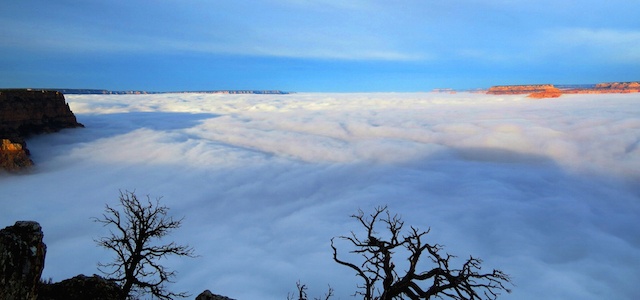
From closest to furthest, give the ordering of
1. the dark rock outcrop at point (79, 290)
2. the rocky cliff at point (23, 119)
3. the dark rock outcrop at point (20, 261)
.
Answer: the dark rock outcrop at point (20, 261), the dark rock outcrop at point (79, 290), the rocky cliff at point (23, 119)

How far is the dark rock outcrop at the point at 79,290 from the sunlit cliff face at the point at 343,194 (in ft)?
60.9

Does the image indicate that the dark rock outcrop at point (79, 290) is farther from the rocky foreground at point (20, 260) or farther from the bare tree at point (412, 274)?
the bare tree at point (412, 274)

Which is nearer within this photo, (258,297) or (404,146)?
(258,297)

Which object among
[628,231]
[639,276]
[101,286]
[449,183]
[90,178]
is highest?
[449,183]

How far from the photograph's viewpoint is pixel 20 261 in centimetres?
578

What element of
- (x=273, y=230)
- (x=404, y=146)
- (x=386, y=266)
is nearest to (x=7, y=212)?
(x=273, y=230)

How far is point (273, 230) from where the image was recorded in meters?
39.1

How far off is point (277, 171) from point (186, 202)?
791 inches

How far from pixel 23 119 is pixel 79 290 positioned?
67866mm

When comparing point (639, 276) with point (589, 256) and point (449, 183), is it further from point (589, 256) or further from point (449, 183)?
point (449, 183)

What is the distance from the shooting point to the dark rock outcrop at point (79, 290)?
25.7ft

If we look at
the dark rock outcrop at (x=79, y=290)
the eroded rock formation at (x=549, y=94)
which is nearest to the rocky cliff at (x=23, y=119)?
the dark rock outcrop at (x=79, y=290)

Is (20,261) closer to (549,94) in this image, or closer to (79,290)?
(79,290)

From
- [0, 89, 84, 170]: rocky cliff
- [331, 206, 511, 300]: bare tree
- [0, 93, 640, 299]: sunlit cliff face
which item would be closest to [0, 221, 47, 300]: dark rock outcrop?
[331, 206, 511, 300]: bare tree
